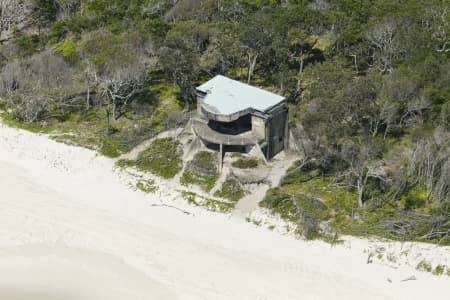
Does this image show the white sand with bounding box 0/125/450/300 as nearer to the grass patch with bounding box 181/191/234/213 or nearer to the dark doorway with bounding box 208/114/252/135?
the grass patch with bounding box 181/191/234/213

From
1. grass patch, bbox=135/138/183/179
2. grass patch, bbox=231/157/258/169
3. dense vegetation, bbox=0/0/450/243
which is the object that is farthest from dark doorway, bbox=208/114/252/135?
dense vegetation, bbox=0/0/450/243

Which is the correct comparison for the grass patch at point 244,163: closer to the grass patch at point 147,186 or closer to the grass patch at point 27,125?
the grass patch at point 147,186

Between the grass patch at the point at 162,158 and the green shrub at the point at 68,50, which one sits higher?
the green shrub at the point at 68,50

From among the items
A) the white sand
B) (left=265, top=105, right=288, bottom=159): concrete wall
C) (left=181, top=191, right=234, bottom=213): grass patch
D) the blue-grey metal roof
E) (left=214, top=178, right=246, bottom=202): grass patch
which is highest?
the blue-grey metal roof

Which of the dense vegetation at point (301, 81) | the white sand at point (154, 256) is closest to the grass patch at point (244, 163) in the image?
the dense vegetation at point (301, 81)

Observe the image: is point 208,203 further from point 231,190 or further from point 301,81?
point 301,81
